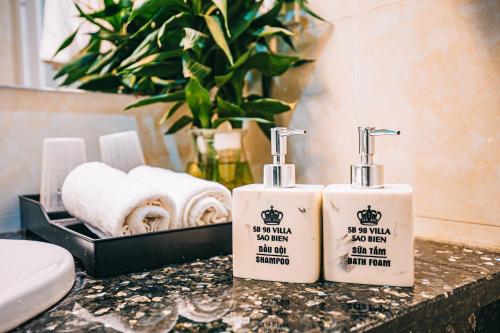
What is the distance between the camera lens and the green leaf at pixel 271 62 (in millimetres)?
852

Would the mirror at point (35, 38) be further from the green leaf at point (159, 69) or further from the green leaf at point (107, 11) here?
the green leaf at point (159, 69)

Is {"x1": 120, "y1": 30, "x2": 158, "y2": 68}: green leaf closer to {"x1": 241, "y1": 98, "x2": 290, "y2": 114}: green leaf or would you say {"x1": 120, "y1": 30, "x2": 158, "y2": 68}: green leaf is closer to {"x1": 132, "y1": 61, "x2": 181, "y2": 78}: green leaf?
{"x1": 132, "y1": 61, "x2": 181, "y2": 78}: green leaf

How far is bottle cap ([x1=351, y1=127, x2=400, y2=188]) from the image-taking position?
517 millimetres

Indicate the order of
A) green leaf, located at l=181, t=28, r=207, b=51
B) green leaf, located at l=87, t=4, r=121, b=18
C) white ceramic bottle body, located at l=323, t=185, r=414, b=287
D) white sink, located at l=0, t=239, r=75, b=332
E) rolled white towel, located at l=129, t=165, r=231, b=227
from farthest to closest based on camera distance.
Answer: green leaf, located at l=87, t=4, r=121, b=18
green leaf, located at l=181, t=28, r=207, b=51
rolled white towel, located at l=129, t=165, r=231, b=227
white ceramic bottle body, located at l=323, t=185, r=414, b=287
white sink, located at l=0, t=239, r=75, b=332

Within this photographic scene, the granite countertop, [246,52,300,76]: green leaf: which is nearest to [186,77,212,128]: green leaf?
[246,52,300,76]: green leaf

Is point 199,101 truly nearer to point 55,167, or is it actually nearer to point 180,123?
point 180,123

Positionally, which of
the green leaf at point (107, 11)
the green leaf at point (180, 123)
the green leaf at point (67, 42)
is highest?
the green leaf at point (107, 11)

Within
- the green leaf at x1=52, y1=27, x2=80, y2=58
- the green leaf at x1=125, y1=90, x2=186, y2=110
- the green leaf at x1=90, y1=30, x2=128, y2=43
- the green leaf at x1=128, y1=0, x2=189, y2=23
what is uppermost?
the green leaf at x1=128, y1=0, x2=189, y2=23

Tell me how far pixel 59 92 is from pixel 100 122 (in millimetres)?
99

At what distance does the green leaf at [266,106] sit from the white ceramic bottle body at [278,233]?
1.23 ft

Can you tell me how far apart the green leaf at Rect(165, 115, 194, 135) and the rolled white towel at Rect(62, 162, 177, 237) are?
27 cm

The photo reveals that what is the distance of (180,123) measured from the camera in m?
0.94

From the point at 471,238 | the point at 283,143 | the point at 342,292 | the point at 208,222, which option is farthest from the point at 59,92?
the point at 471,238

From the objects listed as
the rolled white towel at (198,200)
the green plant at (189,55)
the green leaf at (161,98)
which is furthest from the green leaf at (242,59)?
the rolled white towel at (198,200)
